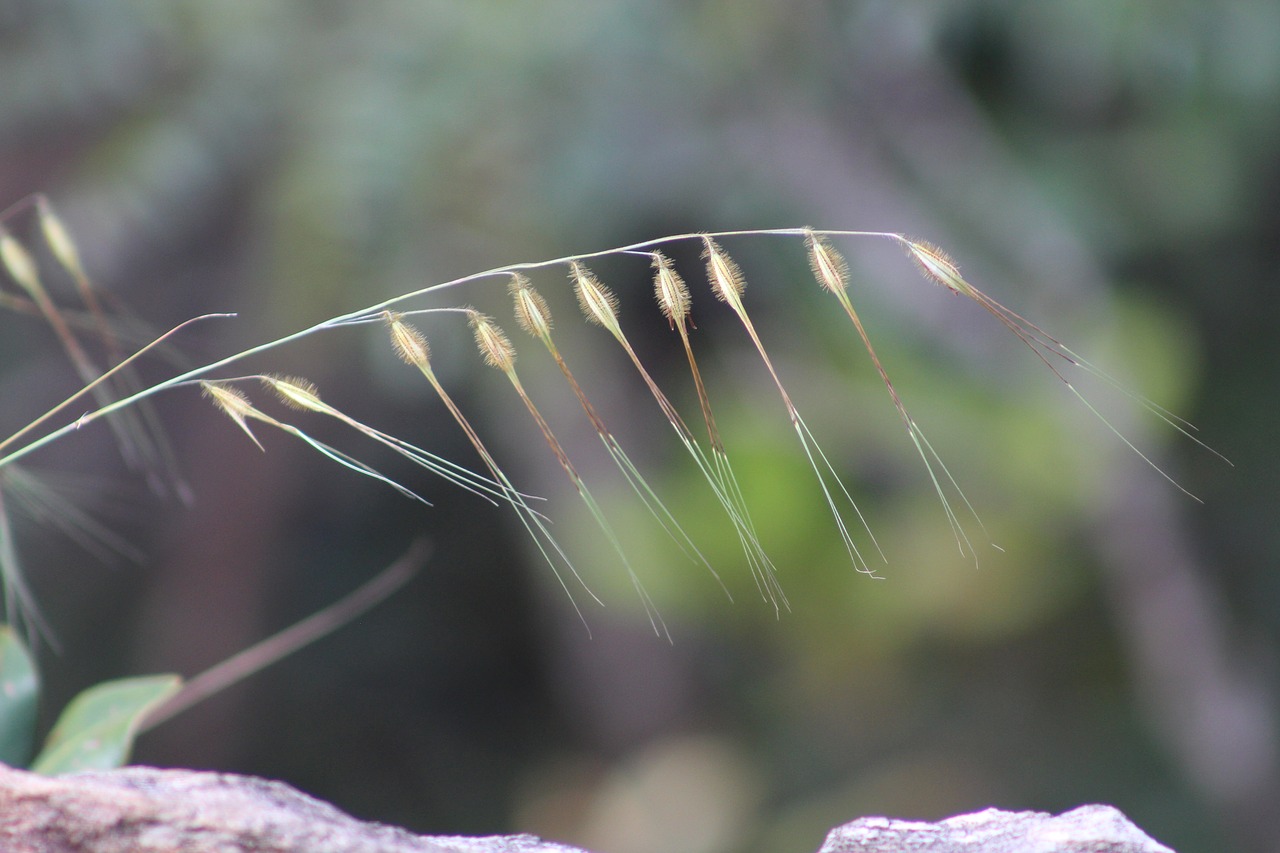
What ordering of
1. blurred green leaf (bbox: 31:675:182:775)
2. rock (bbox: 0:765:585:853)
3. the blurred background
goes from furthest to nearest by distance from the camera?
the blurred background → blurred green leaf (bbox: 31:675:182:775) → rock (bbox: 0:765:585:853)

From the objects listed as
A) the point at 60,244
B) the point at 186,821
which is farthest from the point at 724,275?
the point at 60,244

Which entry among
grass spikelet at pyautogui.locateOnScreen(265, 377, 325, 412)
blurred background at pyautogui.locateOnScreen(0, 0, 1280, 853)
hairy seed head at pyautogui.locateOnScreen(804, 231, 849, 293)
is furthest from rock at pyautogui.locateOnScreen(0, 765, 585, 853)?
blurred background at pyautogui.locateOnScreen(0, 0, 1280, 853)

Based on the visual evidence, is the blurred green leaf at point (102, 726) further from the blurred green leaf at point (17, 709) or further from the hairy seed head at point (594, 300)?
the hairy seed head at point (594, 300)

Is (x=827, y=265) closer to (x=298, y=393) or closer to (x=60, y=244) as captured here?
(x=298, y=393)

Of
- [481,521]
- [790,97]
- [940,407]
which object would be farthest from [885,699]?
[790,97]

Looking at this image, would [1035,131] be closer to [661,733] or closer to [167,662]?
[661,733]

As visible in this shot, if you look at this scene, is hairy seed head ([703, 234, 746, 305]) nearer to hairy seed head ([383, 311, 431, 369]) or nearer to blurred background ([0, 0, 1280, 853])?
hairy seed head ([383, 311, 431, 369])
